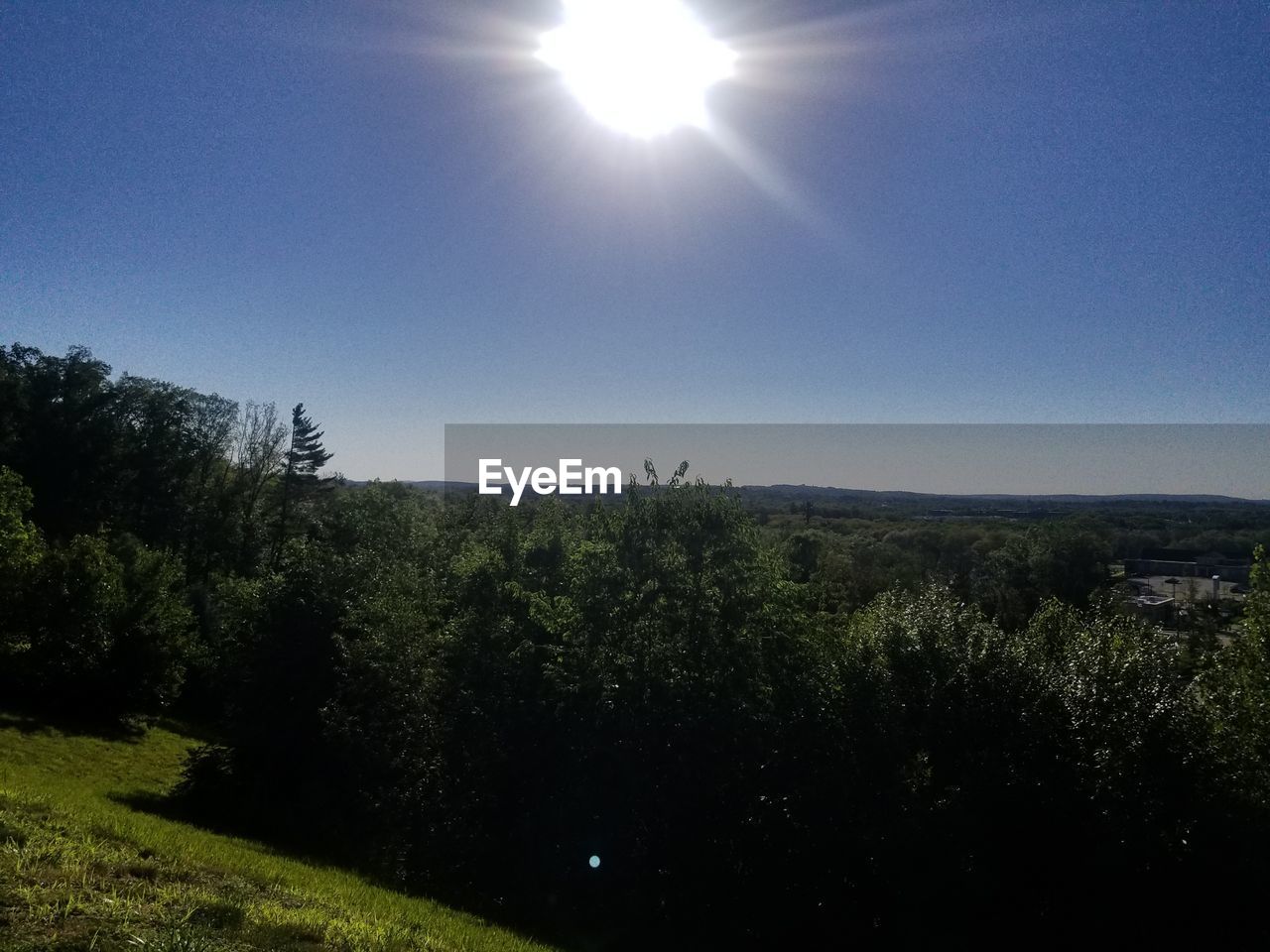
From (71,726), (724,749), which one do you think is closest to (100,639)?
(71,726)

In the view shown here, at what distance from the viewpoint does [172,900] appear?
20.2ft

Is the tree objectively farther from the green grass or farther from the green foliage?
the green grass

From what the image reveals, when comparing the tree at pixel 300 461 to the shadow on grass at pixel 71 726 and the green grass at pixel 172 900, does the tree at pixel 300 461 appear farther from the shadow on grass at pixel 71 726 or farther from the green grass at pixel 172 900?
the green grass at pixel 172 900

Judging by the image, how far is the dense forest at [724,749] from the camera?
11.3m

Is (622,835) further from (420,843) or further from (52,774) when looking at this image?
(52,774)

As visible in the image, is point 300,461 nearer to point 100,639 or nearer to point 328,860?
point 100,639

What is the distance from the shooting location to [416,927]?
8.12 m

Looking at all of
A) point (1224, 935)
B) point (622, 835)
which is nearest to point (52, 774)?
point (622, 835)

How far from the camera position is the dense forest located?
11336mm

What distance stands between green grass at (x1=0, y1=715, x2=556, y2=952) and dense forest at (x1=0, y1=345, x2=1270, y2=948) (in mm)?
3521

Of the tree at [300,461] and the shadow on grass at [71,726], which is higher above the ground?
the tree at [300,461]

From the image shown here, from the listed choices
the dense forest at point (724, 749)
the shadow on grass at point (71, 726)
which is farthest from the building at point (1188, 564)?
the shadow on grass at point (71, 726)

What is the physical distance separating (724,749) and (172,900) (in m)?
8.87

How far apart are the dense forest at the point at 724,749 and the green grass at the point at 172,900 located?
139 inches
